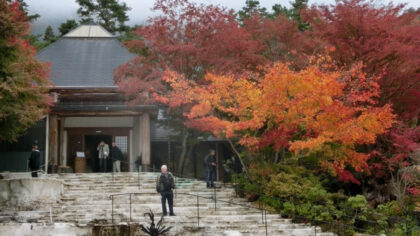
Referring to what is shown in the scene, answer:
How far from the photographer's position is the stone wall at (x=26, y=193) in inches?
720

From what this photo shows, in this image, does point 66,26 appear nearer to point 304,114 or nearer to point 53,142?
point 53,142

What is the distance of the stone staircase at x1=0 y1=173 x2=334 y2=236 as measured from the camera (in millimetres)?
15414

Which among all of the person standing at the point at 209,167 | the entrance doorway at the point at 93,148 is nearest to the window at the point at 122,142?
the entrance doorway at the point at 93,148

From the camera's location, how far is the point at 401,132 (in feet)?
62.8

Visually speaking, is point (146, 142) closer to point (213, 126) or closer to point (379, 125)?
point (213, 126)

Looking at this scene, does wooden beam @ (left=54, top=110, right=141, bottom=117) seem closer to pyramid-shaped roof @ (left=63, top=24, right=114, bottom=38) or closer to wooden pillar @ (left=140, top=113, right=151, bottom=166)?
wooden pillar @ (left=140, top=113, right=151, bottom=166)

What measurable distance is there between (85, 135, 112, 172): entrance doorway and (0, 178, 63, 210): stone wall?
9939mm

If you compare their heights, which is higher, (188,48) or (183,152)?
(188,48)

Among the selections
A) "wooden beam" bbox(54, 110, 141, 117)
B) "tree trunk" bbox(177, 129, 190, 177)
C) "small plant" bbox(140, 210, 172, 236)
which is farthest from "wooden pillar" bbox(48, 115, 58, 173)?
"small plant" bbox(140, 210, 172, 236)

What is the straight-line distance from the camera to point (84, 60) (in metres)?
30.4

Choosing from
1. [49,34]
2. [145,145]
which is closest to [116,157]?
[145,145]

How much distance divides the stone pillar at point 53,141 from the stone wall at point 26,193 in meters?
6.58

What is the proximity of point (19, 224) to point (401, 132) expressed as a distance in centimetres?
1330

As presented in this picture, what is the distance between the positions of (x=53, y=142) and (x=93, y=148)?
12.5 ft
